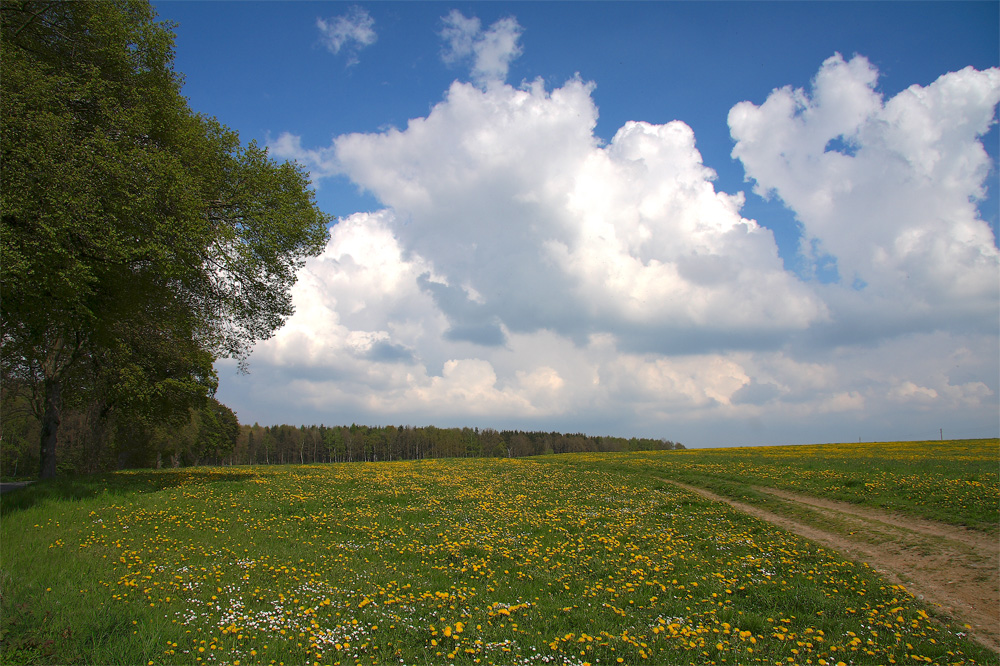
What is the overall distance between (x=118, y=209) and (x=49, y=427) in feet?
58.3

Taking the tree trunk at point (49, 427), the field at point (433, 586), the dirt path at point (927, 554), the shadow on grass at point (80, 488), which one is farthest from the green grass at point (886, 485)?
the tree trunk at point (49, 427)

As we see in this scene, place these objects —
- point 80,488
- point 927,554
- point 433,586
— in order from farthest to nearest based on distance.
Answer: point 80,488
point 927,554
point 433,586

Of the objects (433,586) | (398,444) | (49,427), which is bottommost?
(398,444)

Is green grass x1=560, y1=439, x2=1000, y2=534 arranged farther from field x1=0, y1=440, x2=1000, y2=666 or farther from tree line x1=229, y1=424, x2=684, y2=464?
tree line x1=229, y1=424, x2=684, y2=464

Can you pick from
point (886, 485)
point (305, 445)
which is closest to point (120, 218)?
point (886, 485)

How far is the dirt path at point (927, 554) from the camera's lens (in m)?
9.81

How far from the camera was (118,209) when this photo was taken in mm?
14891

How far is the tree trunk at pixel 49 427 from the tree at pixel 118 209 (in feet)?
0.24

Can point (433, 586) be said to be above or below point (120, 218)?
below

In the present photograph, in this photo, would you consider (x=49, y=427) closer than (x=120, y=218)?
No

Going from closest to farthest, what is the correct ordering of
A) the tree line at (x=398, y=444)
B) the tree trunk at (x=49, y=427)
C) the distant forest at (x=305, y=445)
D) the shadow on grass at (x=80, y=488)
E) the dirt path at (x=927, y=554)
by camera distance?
1. the dirt path at (x=927, y=554)
2. the shadow on grass at (x=80, y=488)
3. the tree trunk at (x=49, y=427)
4. the distant forest at (x=305, y=445)
5. the tree line at (x=398, y=444)

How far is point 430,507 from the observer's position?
19.7m

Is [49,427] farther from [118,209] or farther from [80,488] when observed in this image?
[118,209]

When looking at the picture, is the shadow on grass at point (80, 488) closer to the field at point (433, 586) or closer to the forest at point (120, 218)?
the field at point (433, 586)
